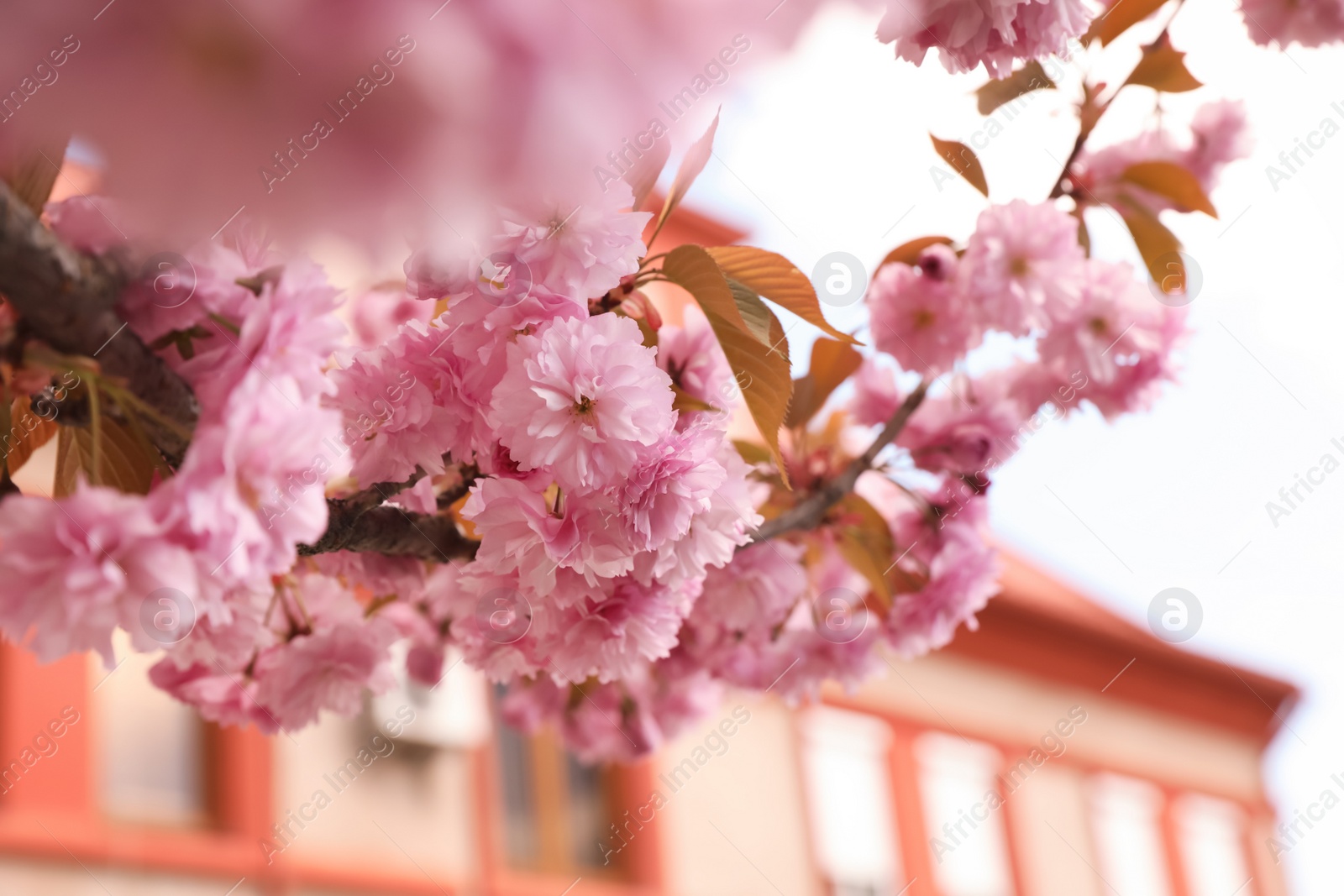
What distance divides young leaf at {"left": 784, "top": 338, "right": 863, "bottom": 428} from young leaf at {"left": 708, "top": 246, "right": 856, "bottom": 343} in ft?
1.71

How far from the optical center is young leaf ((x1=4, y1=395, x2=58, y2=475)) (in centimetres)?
91

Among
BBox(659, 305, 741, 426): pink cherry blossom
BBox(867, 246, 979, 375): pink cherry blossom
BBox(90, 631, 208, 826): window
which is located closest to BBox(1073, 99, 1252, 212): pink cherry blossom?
BBox(867, 246, 979, 375): pink cherry blossom

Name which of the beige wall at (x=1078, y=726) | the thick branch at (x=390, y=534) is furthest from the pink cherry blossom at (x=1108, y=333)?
the beige wall at (x=1078, y=726)

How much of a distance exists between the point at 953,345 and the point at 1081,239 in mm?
207

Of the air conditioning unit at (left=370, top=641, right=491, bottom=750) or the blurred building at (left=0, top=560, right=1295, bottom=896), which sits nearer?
the blurred building at (left=0, top=560, right=1295, bottom=896)

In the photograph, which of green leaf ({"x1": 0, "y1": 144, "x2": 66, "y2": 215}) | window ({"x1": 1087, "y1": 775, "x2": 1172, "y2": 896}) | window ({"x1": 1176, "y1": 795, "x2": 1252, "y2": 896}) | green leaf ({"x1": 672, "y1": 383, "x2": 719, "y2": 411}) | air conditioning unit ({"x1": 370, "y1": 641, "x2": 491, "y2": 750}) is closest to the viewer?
green leaf ({"x1": 0, "y1": 144, "x2": 66, "y2": 215})

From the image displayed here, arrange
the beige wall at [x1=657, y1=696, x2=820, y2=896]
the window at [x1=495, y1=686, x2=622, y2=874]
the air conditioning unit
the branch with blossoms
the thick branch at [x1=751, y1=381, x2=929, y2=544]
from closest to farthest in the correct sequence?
the branch with blossoms → the thick branch at [x1=751, y1=381, x2=929, y2=544] → the air conditioning unit → the window at [x1=495, y1=686, x2=622, y2=874] → the beige wall at [x1=657, y1=696, x2=820, y2=896]

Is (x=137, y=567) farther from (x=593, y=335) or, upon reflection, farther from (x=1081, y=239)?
(x=1081, y=239)

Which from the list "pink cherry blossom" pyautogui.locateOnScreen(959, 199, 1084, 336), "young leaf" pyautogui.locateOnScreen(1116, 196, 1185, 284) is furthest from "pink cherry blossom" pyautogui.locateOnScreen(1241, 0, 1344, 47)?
"pink cherry blossom" pyautogui.locateOnScreen(959, 199, 1084, 336)

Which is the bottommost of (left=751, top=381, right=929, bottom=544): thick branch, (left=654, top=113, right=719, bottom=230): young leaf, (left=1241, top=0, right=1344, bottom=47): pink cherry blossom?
(left=751, top=381, right=929, bottom=544): thick branch

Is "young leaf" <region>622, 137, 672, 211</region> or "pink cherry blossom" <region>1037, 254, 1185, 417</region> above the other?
"young leaf" <region>622, 137, 672, 211</region>

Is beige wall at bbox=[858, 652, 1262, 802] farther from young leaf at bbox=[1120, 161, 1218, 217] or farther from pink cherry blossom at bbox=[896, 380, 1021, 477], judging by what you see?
young leaf at bbox=[1120, 161, 1218, 217]

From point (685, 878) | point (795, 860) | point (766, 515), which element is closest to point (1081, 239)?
point (766, 515)

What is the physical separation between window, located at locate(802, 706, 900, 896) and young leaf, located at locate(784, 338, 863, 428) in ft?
15.5
